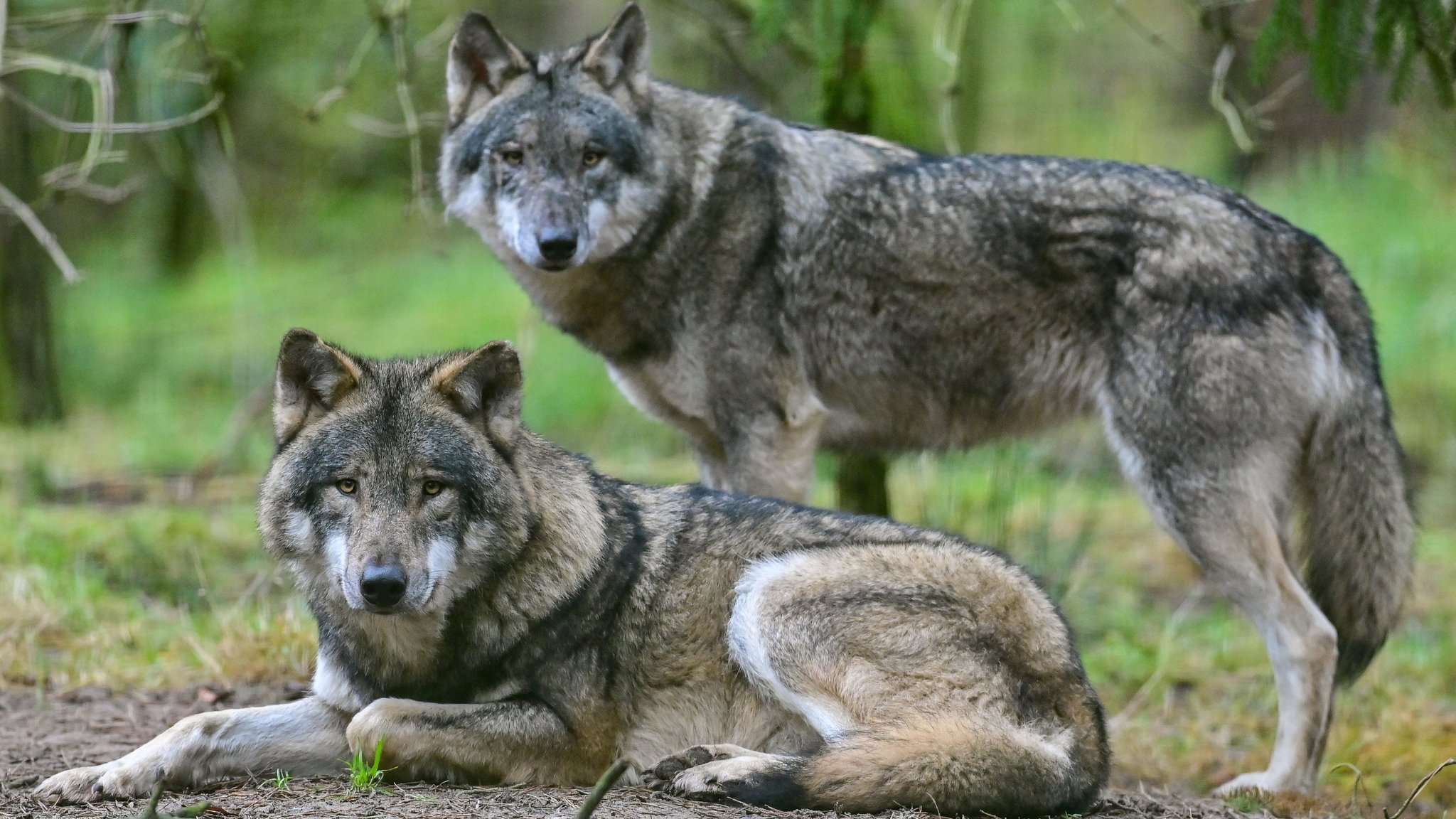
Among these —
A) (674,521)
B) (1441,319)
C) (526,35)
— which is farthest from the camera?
(526,35)

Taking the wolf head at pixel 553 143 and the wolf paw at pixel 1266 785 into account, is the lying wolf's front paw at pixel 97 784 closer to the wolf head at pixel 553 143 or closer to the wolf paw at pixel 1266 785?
the wolf head at pixel 553 143

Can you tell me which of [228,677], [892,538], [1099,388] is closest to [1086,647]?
[1099,388]

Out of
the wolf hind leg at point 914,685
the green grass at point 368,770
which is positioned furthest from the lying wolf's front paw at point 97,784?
the wolf hind leg at point 914,685

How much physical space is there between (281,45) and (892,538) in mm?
11123

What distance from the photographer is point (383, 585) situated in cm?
408

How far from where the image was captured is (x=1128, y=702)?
7.40 meters

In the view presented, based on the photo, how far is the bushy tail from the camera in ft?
13.7

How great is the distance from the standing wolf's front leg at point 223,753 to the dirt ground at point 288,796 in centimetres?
6

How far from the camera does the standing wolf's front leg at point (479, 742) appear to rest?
A: 4.40 metres

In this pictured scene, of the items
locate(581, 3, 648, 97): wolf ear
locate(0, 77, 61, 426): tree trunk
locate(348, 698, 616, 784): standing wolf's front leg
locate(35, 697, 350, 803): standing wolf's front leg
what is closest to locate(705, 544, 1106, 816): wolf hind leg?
locate(348, 698, 616, 784): standing wolf's front leg

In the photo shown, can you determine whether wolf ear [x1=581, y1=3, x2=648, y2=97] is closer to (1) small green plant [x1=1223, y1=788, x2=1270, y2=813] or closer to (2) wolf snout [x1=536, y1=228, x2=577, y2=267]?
(2) wolf snout [x1=536, y1=228, x2=577, y2=267]

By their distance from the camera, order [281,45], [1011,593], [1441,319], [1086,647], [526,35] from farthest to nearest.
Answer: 1. [526,35]
2. [281,45]
3. [1441,319]
4. [1086,647]
5. [1011,593]

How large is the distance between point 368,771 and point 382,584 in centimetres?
66

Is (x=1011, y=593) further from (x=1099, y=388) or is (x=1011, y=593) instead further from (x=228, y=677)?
(x=228, y=677)
